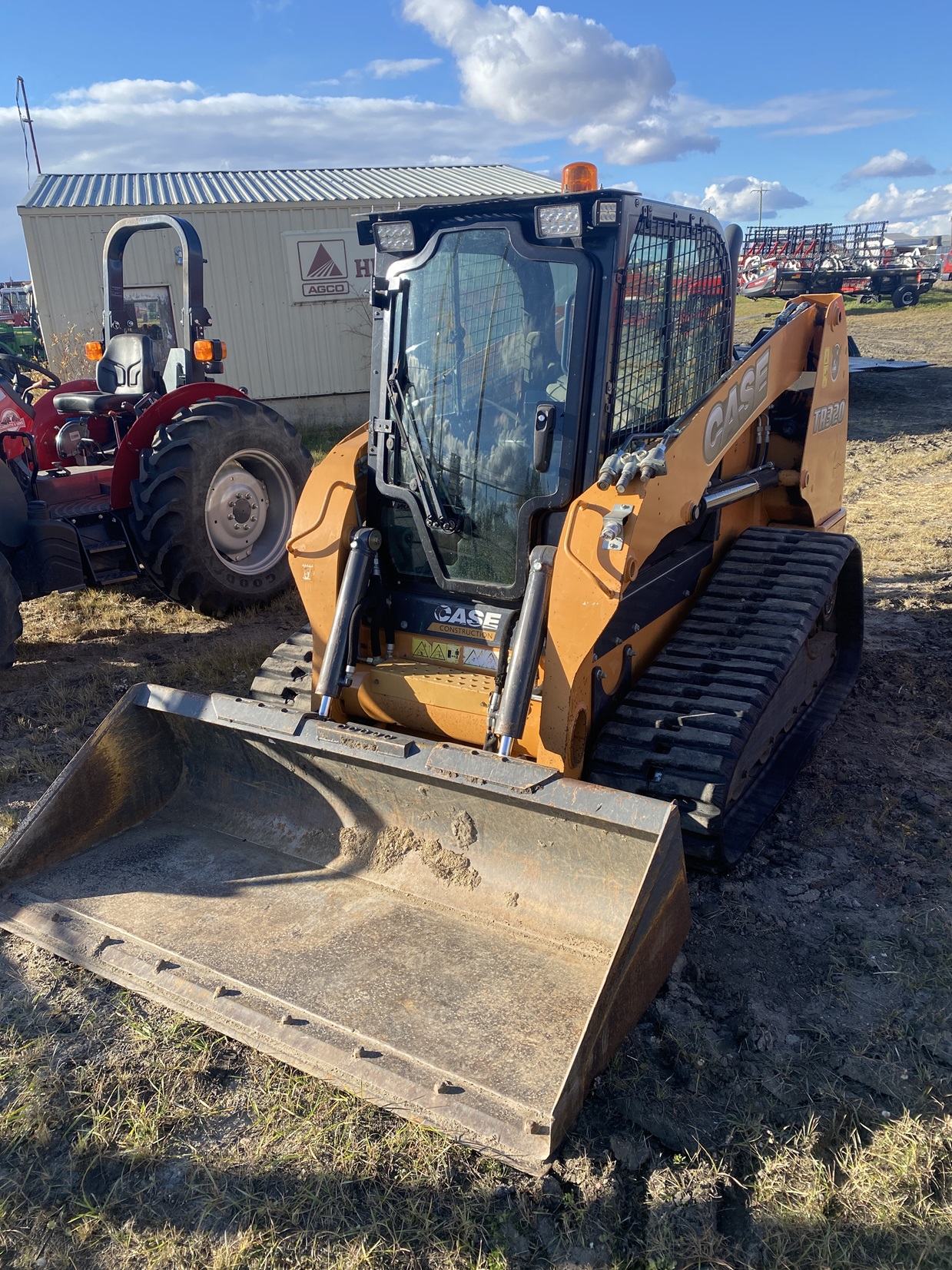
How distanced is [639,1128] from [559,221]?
9.47 ft

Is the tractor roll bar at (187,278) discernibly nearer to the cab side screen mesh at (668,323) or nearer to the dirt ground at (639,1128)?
the cab side screen mesh at (668,323)

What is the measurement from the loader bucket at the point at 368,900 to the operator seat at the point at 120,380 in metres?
4.00

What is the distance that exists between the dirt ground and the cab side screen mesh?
184cm

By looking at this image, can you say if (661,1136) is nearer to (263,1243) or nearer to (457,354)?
(263,1243)

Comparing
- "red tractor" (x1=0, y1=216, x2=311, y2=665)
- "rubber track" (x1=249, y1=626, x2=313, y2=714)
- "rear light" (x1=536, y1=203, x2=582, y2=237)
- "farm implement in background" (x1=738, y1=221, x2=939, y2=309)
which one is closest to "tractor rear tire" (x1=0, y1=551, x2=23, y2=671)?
"red tractor" (x1=0, y1=216, x2=311, y2=665)

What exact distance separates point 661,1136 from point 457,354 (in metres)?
2.78

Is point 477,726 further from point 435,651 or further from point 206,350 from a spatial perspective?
point 206,350

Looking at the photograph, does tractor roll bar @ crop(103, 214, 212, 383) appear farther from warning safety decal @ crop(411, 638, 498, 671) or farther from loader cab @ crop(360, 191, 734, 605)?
warning safety decal @ crop(411, 638, 498, 671)

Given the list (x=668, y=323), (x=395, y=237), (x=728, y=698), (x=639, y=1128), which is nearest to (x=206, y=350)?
(x=395, y=237)

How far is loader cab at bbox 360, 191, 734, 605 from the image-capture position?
3.54 meters

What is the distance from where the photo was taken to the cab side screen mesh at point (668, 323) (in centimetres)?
371

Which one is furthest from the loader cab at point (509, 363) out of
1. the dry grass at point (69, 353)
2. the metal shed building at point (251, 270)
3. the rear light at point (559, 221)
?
the dry grass at point (69, 353)

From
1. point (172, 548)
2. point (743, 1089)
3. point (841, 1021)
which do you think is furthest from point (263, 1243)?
point (172, 548)

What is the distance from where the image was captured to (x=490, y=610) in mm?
3891
